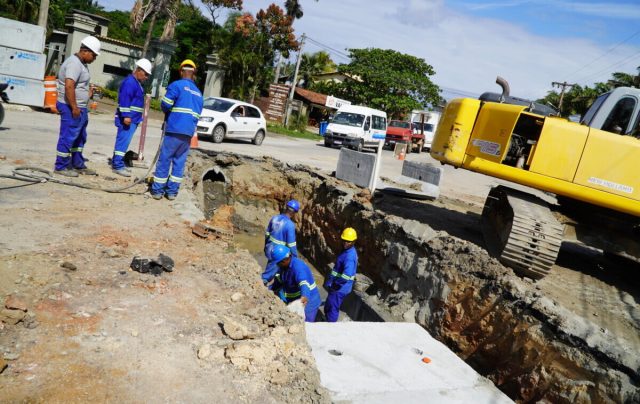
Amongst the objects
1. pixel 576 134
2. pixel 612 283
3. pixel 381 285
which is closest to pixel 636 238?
pixel 612 283

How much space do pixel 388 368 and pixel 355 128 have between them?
21431 mm

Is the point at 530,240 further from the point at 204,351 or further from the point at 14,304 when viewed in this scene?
the point at 14,304

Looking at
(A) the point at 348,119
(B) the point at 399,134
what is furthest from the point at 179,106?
(B) the point at 399,134

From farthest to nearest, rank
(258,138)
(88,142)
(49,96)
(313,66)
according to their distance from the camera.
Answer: (313,66) < (258,138) < (49,96) < (88,142)

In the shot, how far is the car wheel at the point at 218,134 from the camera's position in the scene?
15.9m

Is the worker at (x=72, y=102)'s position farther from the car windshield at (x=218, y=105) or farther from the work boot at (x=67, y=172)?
the car windshield at (x=218, y=105)

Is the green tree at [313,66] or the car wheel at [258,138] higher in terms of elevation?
the green tree at [313,66]

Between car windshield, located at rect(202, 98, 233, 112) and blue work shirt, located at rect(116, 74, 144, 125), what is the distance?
880 cm

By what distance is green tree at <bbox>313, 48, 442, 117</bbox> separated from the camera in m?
41.0

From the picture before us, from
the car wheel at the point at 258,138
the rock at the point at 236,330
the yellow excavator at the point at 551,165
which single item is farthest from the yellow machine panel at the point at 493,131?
the car wheel at the point at 258,138

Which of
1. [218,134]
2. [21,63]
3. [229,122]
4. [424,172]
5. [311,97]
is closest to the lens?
[21,63]

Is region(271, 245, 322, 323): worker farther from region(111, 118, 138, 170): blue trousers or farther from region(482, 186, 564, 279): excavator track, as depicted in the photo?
region(111, 118, 138, 170): blue trousers

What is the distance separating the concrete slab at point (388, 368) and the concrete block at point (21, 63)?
1262cm

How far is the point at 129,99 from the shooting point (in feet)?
24.7
